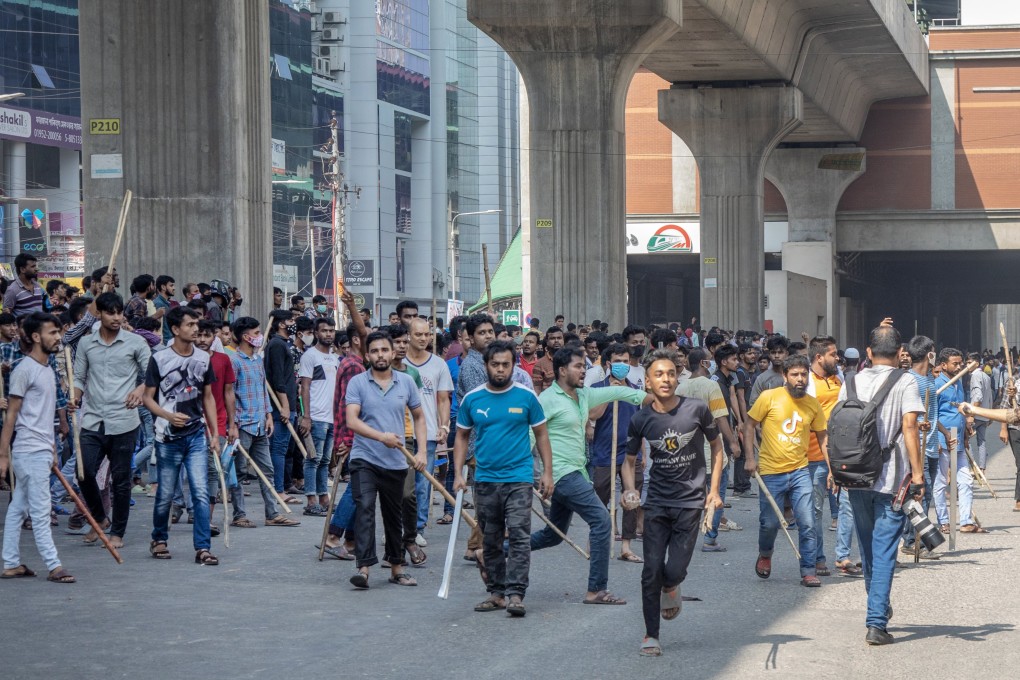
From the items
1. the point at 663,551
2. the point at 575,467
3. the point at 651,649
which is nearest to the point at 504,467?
the point at 575,467

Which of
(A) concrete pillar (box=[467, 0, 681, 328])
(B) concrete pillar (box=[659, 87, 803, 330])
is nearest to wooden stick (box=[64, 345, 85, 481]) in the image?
(A) concrete pillar (box=[467, 0, 681, 328])

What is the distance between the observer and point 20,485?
33.3 ft

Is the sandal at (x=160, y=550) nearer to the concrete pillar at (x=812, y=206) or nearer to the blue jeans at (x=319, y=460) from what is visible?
the blue jeans at (x=319, y=460)

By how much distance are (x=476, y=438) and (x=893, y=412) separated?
2599 mm

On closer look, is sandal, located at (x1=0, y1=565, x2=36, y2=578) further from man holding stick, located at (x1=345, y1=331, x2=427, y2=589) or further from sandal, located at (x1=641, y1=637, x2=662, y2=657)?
sandal, located at (x1=641, y1=637, x2=662, y2=657)

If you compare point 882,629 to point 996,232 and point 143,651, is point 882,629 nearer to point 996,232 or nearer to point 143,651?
point 143,651

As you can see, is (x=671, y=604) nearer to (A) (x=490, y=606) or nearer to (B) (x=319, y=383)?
(A) (x=490, y=606)

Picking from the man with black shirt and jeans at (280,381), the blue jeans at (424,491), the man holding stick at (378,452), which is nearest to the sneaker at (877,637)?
the man holding stick at (378,452)

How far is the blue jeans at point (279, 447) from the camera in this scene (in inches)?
580

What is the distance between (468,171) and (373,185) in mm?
40794

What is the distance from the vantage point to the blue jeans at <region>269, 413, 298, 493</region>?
14742 millimetres

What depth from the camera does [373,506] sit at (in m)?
10.2

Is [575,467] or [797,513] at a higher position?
[575,467]

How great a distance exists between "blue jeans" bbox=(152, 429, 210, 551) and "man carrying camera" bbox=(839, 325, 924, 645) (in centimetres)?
471
